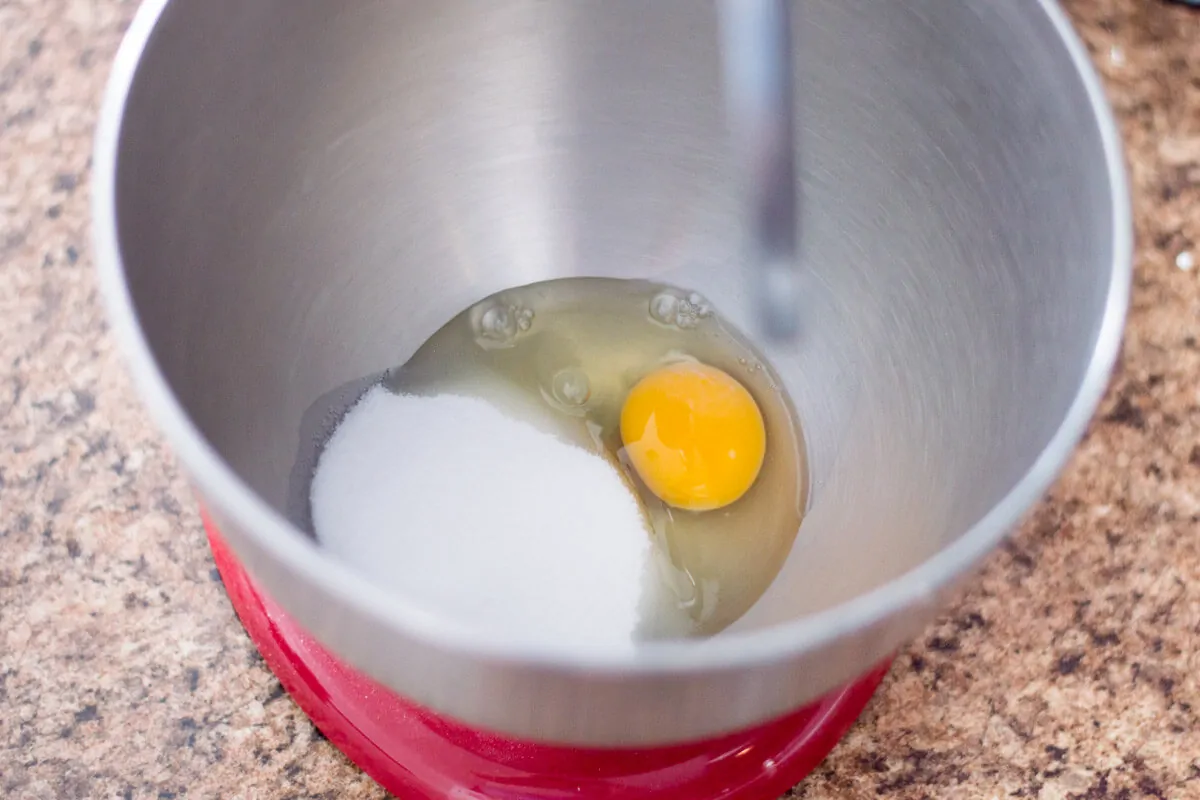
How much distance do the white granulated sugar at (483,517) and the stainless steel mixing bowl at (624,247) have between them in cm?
5

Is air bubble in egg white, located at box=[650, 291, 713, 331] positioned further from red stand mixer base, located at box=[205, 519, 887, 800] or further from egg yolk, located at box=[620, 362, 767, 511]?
red stand mixer base, located at box=[205, 519, 887, 800]

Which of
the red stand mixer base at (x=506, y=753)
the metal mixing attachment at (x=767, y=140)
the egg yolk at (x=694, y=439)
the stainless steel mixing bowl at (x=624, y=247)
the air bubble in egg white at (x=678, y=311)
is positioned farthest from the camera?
the air bubble in egg white at (x=678, y=311)

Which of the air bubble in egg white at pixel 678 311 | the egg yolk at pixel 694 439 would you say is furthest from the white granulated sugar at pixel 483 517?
the air bubble in egg white at pixel 678 311

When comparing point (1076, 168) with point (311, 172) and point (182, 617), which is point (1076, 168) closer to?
point (311, 172)

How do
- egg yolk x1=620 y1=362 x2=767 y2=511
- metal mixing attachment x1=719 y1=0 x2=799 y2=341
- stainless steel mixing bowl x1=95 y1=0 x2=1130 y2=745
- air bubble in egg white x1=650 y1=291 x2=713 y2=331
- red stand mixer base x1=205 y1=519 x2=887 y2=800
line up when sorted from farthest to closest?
air bubble in egg white x1=650 y1=291 x2=713 y2=331 → egg yolk x1=620 y1=362 x2=767 y2=511 → metal mixing attachment x1=719 y1=0 x2=799 y2=341 → red stand mixer base x1=205 y1=519 x2=887 y2=800 → stainless steel mixing bowl x1=95 y1=0 x2=1130 y2=745

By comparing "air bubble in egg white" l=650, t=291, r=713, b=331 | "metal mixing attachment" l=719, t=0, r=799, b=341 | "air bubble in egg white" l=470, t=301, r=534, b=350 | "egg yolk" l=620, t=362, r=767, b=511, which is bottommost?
"egg yolk" l=620, t=362, r=767, b=511

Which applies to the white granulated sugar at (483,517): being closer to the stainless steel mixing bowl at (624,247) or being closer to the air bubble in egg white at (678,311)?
the stainless steel mixing bowl at (624,247)

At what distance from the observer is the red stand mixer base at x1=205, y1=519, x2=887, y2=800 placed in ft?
2.39

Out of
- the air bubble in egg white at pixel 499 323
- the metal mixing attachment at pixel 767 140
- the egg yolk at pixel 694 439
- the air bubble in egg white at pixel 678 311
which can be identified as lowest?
the egg yolk at pixel 694 439

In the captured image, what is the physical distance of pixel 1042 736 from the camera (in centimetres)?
81

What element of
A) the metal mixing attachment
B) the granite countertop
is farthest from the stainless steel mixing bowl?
the granite countertop

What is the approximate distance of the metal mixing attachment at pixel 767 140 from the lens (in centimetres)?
83

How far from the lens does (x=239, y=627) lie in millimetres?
820

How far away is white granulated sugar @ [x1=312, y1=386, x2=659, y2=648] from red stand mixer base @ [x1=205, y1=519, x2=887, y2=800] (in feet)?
0.26
